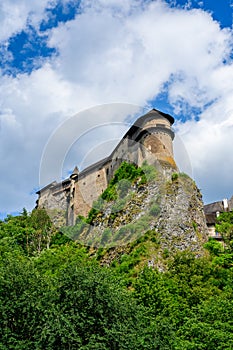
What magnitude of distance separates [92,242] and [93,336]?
35430 millimetres

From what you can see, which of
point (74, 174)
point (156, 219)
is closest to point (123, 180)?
point (156, 219)

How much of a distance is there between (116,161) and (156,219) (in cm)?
2287

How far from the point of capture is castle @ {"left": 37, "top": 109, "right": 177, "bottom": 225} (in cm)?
5935

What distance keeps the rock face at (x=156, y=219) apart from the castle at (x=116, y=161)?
14.3ft

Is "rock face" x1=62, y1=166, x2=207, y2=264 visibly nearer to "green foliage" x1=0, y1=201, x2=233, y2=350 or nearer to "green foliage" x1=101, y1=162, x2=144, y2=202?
"green foliage" x1=101, y1=162, x2=144, y2=202

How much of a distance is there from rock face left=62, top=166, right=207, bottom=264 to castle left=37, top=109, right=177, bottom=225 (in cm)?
435

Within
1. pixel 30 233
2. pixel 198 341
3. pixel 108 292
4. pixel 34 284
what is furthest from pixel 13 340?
pixel 30 233

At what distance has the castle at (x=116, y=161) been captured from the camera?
2336 inches

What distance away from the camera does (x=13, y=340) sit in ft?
62.3

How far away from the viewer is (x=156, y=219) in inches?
1896

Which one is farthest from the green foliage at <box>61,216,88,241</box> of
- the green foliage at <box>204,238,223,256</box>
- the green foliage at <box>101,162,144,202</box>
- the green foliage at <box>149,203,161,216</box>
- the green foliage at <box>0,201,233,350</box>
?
the green foliage at <box>0,201,233,350</box>

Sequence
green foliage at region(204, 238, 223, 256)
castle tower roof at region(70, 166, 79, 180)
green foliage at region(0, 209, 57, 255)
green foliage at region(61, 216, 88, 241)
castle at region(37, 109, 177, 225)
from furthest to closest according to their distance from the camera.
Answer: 1. castle tower roof at region(70, 166, 79, 180)
2. green foliage at region(61, 216, 88, 241)
3. castle at region(37, 109, 177, 225)
4. green foliage at region(0, 209, 57, 255)
5. green foliage at region(204, 238, 223, 256)

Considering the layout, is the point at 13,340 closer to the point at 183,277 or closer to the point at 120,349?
the point at 120,349

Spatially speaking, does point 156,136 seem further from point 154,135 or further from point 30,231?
point 30,231
